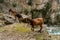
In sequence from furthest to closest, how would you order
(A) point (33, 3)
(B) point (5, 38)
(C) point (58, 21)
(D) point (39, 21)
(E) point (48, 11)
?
(A) point (33, 3) < (E) point (48, 11) < (C) point (58, 21) < (D) point (39, 21) < (B) point (5, 38)

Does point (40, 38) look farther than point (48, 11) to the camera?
No

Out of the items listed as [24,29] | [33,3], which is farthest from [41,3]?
[24,29]

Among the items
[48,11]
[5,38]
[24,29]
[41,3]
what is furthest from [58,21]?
[5,38]

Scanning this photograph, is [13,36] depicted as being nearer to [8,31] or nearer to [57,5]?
[8,31]

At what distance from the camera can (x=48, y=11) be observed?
44188 mm

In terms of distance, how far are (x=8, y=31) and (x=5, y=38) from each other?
1797 millimetres

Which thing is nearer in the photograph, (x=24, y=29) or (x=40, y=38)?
(x=40, y=38)

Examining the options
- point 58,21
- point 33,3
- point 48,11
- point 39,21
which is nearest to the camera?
point 39,21

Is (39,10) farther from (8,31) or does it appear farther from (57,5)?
(8,31)

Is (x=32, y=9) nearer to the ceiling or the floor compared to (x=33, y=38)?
nearer to the floor

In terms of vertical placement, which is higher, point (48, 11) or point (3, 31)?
point (3, 31)

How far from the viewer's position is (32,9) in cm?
4444

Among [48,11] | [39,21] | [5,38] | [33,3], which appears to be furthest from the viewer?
[33,3]

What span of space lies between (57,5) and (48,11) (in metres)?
6.29
